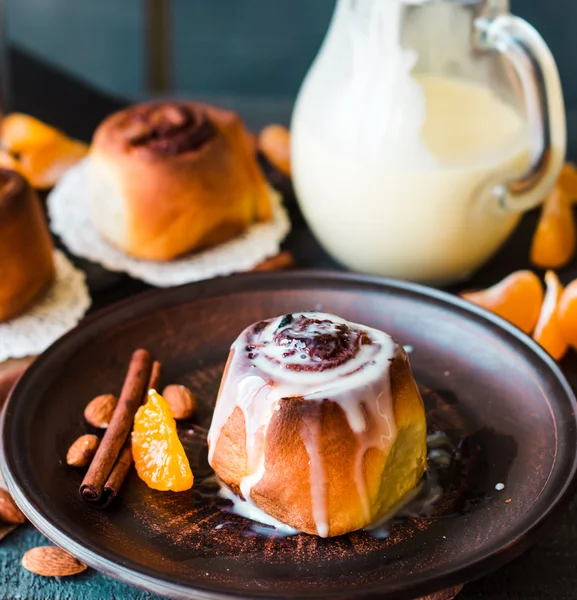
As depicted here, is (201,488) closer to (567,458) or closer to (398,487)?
(398,487)

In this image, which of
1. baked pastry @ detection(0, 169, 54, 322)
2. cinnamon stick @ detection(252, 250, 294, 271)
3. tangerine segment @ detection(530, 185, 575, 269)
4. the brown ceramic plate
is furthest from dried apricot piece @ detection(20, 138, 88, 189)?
tangerine segment @ detection(530, 185, 575, 269)

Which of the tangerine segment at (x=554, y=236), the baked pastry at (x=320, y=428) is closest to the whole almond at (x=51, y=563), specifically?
the baked pastry at (x=320, y=428)

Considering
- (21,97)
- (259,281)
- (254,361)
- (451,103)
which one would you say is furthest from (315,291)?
(21,97)

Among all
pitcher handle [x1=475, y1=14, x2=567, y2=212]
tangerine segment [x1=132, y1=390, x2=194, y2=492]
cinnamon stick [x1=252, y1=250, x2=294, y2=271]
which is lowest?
cinnamon stick [x1=252, y1=250, x2=294, y2=271]

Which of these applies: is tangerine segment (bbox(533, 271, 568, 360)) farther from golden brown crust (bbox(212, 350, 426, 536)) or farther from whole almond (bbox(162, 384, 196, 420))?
whole almond (bbox(162, 384, 196, 420))

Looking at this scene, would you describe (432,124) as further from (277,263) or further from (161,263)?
(161,263)
